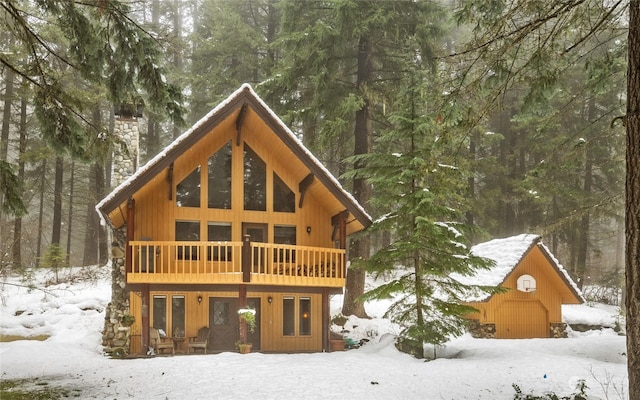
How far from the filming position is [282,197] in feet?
56.6

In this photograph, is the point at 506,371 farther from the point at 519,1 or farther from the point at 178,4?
the point at 178,4

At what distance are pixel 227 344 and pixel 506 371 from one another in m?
8.81

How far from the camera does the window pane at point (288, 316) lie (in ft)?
56.7

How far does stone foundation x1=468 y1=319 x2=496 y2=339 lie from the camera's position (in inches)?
739

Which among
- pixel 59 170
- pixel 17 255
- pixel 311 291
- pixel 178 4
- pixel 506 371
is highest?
pixel 178 4

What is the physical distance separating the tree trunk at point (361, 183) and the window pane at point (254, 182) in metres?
3.96

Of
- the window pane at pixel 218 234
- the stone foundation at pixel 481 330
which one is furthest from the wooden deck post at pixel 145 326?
the stone foundation at pixel 481 330

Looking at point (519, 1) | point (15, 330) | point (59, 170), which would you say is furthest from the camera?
point (59, 170)

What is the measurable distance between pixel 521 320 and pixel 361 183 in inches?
315

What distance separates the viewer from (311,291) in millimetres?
17109

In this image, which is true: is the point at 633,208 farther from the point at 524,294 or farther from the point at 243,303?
the point at 524,294

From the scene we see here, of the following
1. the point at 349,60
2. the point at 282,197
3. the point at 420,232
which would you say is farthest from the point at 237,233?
the point at 349,60

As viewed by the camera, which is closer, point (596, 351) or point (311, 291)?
point (596, 351)

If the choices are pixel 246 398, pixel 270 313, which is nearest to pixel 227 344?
pixel 270 313
